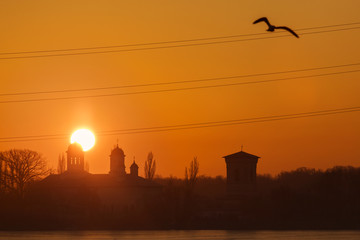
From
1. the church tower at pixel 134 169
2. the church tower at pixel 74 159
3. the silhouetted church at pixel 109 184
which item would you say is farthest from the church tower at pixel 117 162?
the church tower at pixel 74 159

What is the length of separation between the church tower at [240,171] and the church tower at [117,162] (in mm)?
17727

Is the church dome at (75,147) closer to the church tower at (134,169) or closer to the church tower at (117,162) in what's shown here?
the church tower at (117,162)

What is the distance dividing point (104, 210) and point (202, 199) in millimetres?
15585

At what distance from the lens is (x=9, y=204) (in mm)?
111312

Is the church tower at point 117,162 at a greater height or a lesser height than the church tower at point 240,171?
greater

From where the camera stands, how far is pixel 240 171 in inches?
5689

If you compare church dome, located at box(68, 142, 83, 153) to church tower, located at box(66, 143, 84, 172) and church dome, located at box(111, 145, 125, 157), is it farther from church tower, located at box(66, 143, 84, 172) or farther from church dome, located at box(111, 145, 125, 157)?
church dome, located at box(111, 145, 125, 157)

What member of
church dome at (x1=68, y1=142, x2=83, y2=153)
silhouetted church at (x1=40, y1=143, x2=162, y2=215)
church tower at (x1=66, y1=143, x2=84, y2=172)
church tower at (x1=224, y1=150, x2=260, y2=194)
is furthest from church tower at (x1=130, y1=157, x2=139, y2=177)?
church tower at (x1=224, y1=150, x2=260, y2=194)

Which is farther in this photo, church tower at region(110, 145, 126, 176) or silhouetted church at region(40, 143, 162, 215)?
church tower at region(110, 145, 126, 176)

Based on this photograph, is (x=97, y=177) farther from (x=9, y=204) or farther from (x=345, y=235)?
(x=345, y=235)

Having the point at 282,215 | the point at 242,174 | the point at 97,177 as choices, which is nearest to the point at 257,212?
the point at 282,215

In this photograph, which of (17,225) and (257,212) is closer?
(17,225)

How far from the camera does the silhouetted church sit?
13588 cm

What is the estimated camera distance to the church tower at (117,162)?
152 metres
